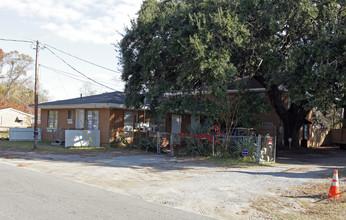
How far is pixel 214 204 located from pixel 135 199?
Result: 1.86 meters

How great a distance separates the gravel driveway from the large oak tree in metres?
3.47

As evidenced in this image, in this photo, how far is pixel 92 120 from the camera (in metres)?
21.2

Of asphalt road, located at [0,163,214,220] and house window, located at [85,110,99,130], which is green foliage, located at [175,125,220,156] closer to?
house window, located at [85,110,99,130]

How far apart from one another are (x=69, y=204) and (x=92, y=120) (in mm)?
14896

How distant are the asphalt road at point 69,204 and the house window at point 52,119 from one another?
51.5 feet

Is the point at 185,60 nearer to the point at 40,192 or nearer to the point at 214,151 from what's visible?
the point at 214,151

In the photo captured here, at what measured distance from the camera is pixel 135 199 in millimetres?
7559

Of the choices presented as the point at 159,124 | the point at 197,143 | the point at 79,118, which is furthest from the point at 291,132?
the point at 79,118

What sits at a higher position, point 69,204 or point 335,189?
point 335,189

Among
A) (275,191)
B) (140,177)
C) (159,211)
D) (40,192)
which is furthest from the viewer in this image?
(140,177)

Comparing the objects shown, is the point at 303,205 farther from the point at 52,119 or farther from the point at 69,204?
the point at 52,119

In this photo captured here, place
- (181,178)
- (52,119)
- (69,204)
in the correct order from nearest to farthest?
(69,204)
(181,178)
(52,119)

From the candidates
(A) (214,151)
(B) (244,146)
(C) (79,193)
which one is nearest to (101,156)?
(A) (214,151)

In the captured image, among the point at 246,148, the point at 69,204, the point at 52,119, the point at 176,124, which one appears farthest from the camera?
the point at 52,119
